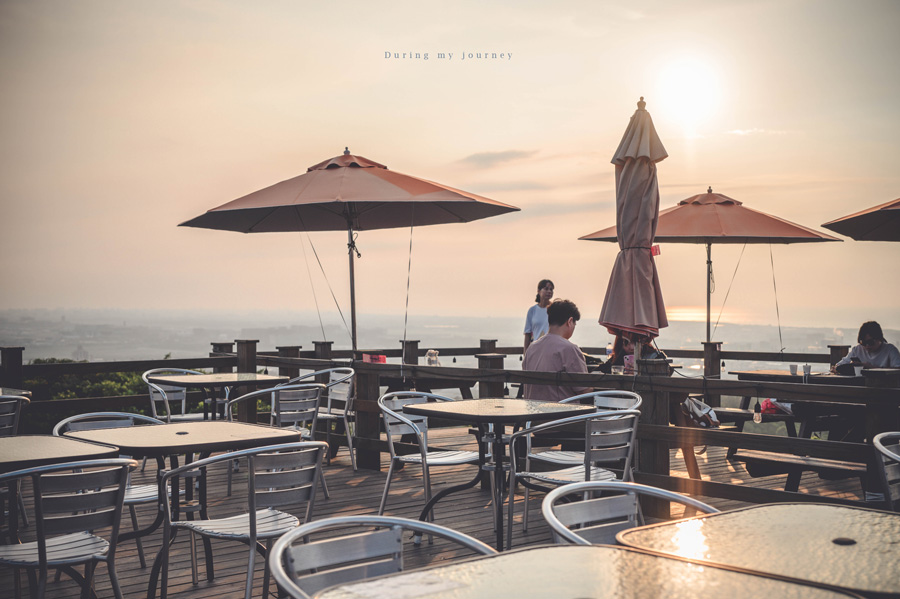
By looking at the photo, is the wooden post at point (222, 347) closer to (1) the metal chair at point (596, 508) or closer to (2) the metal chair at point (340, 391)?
(2) the metal chair at point (340, 391)

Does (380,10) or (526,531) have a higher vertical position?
(380,10)

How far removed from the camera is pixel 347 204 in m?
7.86

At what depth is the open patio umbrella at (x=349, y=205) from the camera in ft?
22.1

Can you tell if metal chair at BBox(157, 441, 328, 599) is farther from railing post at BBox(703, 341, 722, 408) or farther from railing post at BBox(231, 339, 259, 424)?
railing post at BBox(703, 341, 722, 408)

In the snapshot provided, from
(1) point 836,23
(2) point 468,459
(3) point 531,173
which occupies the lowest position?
(2) point 468,459

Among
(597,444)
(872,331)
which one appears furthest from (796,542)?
(872,331)

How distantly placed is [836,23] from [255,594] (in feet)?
52.6

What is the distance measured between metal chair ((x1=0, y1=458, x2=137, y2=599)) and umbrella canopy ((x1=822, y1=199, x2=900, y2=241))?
6834 mm

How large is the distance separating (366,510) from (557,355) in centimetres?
174

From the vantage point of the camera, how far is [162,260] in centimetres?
2391

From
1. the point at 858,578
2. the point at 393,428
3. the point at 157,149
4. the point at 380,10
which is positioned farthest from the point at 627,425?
the point at 157,149

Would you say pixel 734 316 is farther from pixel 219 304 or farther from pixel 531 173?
pixel 219 304

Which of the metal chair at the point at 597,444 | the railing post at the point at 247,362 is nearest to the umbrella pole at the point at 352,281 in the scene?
the railing post at the point at 247,362

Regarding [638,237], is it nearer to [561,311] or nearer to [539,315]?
[561,311]
